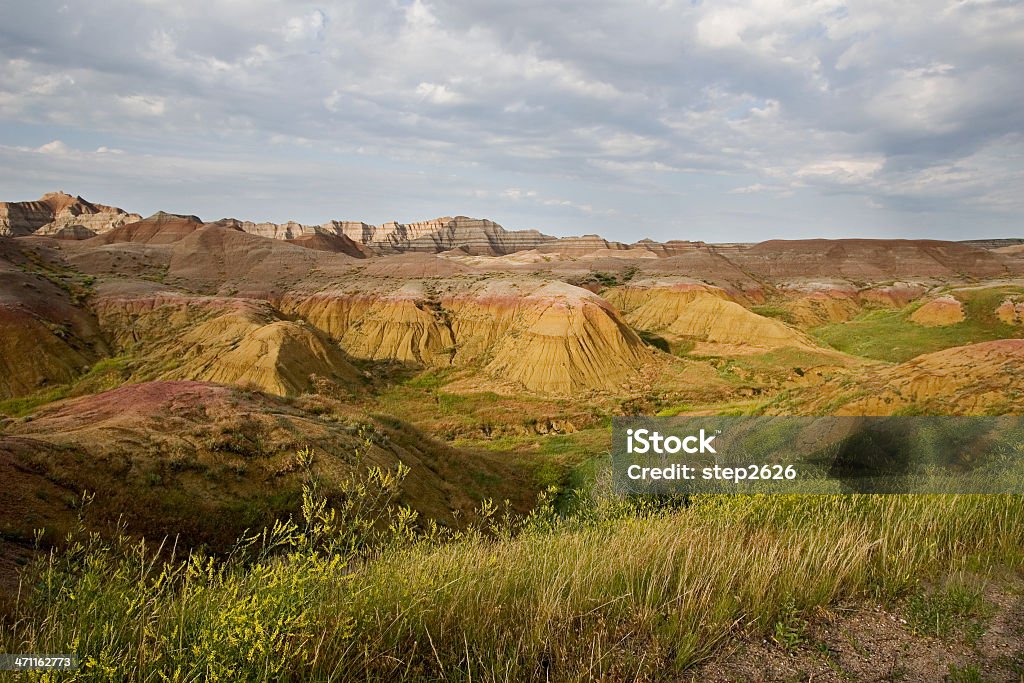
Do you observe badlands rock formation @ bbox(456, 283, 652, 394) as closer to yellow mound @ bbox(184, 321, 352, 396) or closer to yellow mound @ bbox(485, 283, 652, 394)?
yellow mound @ bbox(485, 283, 652, 394)

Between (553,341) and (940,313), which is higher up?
(940,313)

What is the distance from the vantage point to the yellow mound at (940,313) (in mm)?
48531

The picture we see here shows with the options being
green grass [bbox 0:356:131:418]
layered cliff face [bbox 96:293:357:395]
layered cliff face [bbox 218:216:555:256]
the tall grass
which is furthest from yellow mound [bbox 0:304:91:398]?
layered cliff face [bbox 218:216:555:256]

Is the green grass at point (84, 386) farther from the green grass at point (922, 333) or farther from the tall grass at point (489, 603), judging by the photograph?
the green grass at point (922, 333)

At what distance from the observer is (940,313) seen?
164ft

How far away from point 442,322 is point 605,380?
62.1 ft

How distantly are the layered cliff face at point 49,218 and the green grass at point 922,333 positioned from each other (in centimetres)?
14473

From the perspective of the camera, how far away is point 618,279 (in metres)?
84.2

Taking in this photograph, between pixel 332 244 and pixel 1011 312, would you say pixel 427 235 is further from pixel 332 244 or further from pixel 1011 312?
pixel 1011 312

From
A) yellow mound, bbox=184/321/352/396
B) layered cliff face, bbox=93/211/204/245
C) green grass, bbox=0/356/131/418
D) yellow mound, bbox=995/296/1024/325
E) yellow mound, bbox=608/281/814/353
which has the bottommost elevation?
green grass, bbox=0/356/131/418

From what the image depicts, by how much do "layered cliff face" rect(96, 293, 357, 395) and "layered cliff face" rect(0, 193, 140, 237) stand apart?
97.9m

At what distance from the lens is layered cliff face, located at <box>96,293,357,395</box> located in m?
36.2

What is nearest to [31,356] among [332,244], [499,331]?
[499,331]

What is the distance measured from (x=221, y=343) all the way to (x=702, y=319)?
46.0 m
